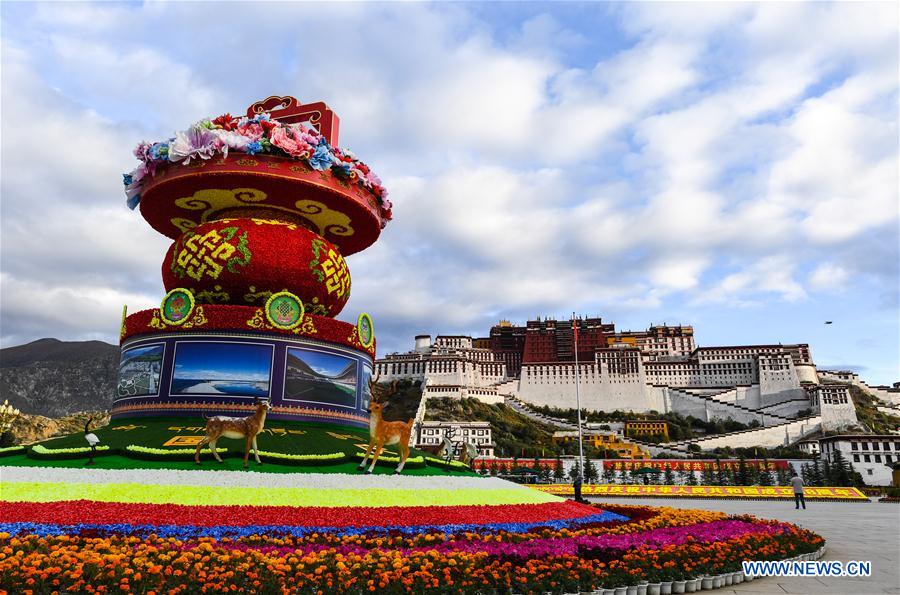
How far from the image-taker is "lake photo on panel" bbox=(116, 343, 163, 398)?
1645 cm

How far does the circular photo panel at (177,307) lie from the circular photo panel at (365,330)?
16.6 feet

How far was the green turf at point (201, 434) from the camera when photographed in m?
12.6

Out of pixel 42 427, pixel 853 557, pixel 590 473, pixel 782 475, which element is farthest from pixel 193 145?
pixel 42 427

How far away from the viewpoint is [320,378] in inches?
681

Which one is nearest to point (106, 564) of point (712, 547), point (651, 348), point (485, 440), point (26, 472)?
point (26, 472)

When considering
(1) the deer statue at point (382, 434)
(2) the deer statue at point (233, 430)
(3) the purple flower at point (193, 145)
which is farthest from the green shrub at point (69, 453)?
(3) the purple flower at point (193, 145)

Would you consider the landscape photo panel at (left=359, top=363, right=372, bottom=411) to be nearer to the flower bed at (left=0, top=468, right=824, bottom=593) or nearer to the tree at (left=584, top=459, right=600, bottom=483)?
the flower bed at (left=0, top=468, right=824, bottom=593)

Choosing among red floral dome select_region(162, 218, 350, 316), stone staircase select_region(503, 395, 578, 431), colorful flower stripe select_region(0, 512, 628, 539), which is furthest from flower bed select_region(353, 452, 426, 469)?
stone staircase select_region(503, 395, 578, 431)

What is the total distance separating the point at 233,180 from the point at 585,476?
47.2 metres

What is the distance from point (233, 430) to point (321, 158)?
9.48 metres

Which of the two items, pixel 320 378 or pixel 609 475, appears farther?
pixel 609 475

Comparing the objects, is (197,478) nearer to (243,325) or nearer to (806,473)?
(243,325)

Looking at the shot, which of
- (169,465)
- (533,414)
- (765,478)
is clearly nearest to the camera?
(169,465)

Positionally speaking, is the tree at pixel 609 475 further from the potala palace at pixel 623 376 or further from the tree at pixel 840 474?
the potala palace at pixel 623 376
